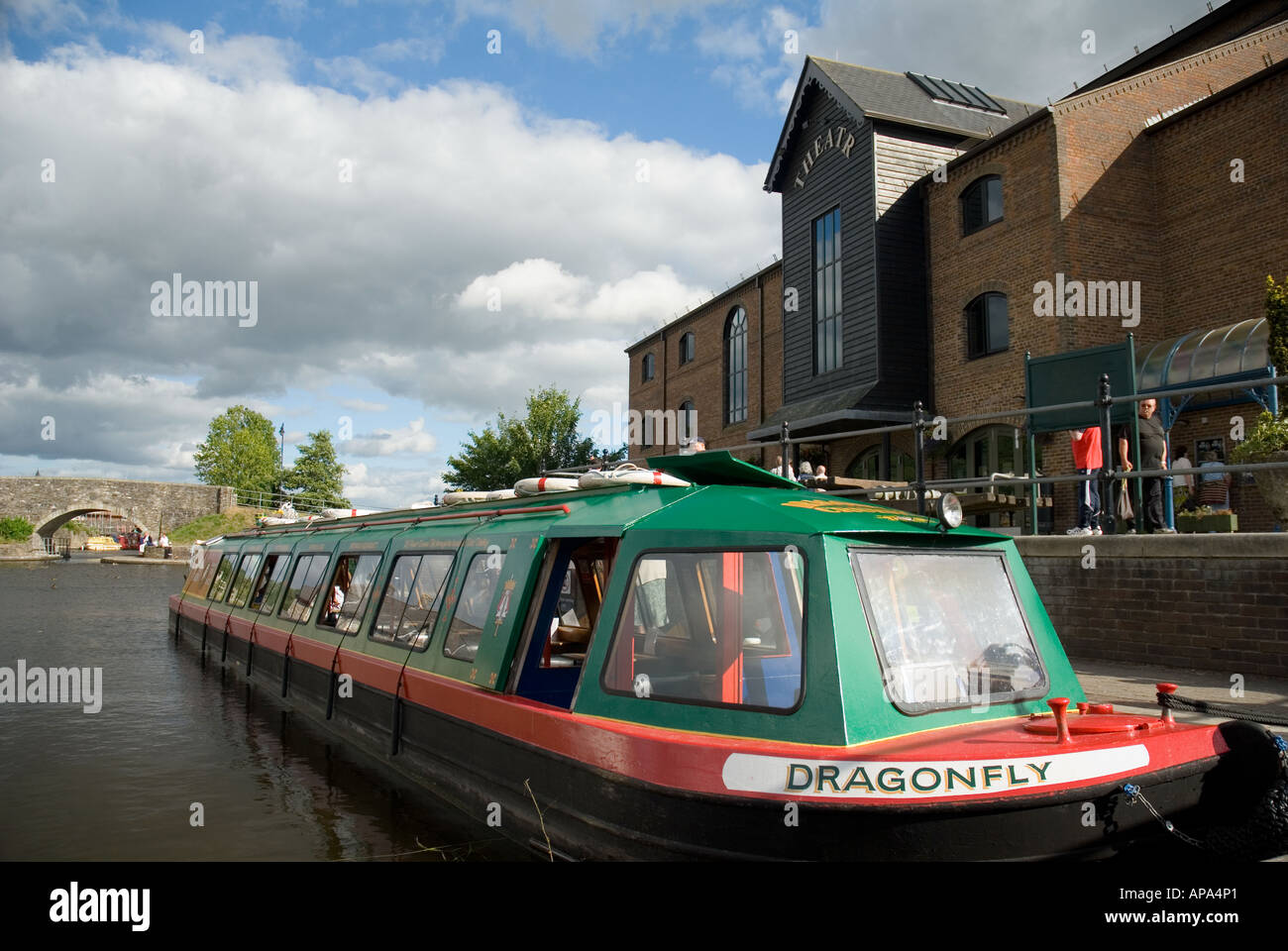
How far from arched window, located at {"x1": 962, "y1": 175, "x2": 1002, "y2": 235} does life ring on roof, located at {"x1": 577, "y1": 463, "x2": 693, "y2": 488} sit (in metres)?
14.4

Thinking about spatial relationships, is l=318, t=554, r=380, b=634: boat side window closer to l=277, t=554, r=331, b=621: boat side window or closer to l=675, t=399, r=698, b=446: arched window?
l=277, t=554, r=331, b=621: boat side window

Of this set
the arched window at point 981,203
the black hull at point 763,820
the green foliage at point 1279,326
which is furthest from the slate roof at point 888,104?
the black hull at point 763,820

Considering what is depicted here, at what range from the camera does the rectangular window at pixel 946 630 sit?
414 cm

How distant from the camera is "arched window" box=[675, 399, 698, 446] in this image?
96.4 feet

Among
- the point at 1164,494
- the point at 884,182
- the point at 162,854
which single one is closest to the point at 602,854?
the point at 162,854

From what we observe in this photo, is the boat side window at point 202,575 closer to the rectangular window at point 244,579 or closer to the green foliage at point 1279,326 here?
the rectangular window at point 244,579

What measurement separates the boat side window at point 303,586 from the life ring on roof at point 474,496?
2.27 meters

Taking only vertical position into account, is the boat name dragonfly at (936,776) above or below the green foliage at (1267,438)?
below

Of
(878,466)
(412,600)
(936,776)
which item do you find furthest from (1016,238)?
(936,776)

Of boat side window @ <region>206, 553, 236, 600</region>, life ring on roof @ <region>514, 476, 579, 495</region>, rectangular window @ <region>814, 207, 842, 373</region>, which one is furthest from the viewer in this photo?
rectangular window @ <region>814, 207, 842, 373</region>

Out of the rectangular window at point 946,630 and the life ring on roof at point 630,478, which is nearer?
the rectangular window at point 946,630

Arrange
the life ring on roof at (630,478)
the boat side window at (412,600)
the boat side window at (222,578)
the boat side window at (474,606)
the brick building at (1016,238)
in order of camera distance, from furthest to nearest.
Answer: the brick building at (1016,238), the boat side window at (222,578), the boat side window at (412,600), the boat side window at (474,606), the life ring on roof at (630,478)

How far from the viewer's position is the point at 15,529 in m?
48.2

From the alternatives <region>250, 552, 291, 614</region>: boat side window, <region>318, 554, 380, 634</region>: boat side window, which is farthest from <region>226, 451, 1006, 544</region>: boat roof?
<region>250, 552, 291, 614</region>: boat side window
